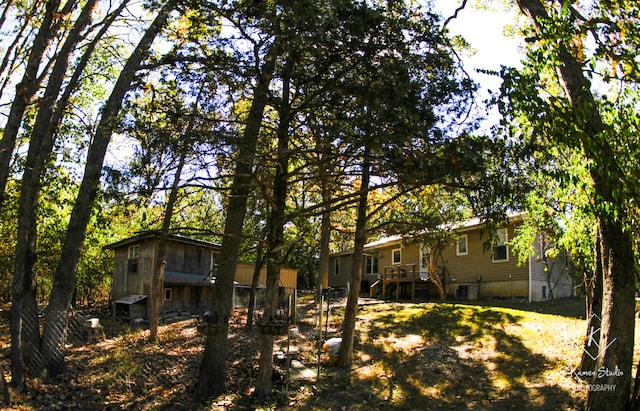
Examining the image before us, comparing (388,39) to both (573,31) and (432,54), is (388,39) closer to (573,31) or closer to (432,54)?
(432,54)

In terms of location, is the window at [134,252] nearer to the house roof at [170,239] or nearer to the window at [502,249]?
the house roof at [170,239]

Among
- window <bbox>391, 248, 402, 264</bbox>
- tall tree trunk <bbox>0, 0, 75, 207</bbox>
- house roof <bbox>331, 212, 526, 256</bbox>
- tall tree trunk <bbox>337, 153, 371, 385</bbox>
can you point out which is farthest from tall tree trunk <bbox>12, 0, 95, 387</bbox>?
window <bbox>391, 248, 402, 264</bbox>

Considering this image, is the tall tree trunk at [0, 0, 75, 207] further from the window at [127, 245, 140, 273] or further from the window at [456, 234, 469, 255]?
the window at [456, 234, 469, 255]

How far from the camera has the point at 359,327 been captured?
612 inches

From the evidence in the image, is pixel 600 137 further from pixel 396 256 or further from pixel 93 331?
pixel 396 256

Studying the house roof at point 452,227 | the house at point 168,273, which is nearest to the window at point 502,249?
the house roof at point 452,227

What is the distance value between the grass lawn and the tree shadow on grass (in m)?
0.02

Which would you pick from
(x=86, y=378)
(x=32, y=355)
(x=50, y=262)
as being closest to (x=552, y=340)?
(x=86, y=378)

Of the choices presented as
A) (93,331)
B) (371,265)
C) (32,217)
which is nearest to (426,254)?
(371,265)

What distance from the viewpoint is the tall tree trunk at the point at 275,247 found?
A: 29.4 ft

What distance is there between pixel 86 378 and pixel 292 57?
8.28 meters

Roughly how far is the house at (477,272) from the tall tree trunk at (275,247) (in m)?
9.18

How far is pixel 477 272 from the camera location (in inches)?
848

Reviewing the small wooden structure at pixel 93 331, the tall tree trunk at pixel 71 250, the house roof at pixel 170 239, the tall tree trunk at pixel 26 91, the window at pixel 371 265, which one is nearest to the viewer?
the tall tree trunk at pixel 26 91
